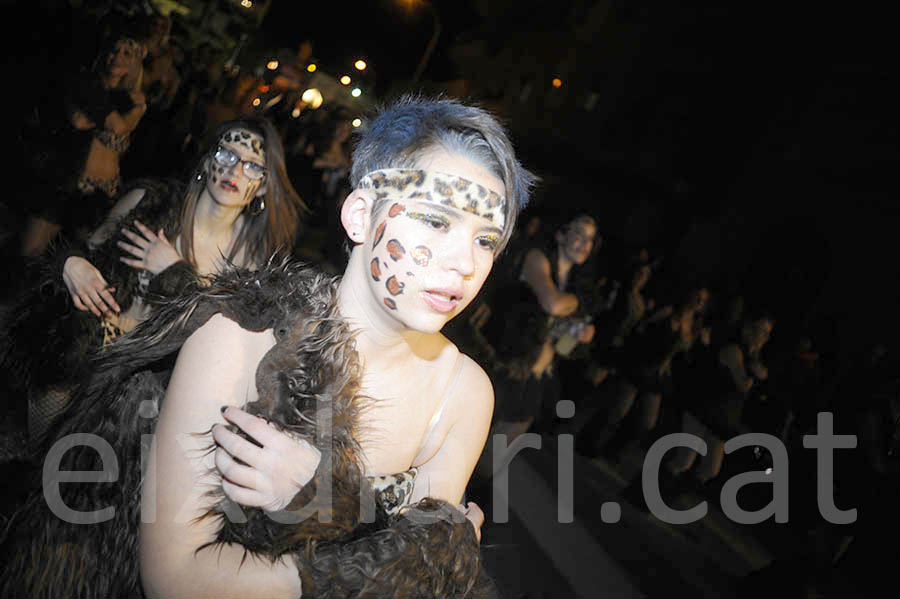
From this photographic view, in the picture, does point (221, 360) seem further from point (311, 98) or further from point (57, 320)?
point (311, 98)

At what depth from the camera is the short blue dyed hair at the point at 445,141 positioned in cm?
153

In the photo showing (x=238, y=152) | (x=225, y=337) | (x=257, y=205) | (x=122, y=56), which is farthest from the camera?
(x=122, y=56)

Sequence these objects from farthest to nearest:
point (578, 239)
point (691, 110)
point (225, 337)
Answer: point (691, 110) < point (578, 239) < point (225, 337)

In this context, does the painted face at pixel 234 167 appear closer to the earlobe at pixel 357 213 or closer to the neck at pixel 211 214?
the neck at pixel 211 214

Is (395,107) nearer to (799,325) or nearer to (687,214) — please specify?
(799,325)

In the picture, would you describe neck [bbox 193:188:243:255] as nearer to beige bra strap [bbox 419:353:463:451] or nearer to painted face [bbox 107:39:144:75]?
painted face [bbox 107:39:144:75]

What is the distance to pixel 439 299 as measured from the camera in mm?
1441

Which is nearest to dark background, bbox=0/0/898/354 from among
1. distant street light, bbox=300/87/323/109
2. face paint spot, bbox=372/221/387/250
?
face paint spot, bbox=372/221/387/250

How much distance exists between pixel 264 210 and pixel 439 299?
1.75 metres

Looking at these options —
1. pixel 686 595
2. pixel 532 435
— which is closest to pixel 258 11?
pixel 532 435

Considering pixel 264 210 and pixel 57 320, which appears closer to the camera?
pixel 57 320

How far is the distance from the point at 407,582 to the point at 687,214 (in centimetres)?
1474

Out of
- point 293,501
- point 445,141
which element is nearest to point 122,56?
point 445,141

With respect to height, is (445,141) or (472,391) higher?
(445,141)
